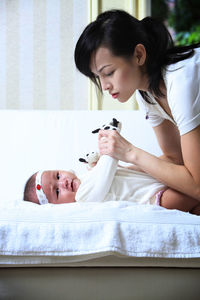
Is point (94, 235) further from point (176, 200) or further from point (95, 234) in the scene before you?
point (176, 200)

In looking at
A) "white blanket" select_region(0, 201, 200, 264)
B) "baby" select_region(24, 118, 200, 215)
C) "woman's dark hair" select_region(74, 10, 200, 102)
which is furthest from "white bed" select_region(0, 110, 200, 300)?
"woman's dark hair" select_region(74, 10, 200, 102)

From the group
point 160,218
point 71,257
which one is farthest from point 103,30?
point 71,257

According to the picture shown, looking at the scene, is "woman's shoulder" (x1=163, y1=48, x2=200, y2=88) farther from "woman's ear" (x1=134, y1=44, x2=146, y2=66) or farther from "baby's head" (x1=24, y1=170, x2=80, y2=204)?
"baby's head" (x1=24, y1=170, x2=80, y2=204)

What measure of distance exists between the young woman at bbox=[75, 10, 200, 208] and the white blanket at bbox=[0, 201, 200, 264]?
0.85 feet

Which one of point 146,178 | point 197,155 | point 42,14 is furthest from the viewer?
point 42,14

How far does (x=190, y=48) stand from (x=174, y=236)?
762 millimetres

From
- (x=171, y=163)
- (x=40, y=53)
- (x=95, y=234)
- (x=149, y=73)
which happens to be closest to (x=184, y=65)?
(x=149, y=73)

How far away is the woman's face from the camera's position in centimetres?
134

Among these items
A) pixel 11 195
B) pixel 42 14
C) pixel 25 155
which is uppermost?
pixel 42 14

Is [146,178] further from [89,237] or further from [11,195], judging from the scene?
[11,195]

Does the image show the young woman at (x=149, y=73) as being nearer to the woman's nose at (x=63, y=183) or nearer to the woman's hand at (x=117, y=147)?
the woman's hand at (x=117, y=147)

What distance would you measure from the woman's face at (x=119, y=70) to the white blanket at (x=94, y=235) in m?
0.51

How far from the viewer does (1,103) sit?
258cm

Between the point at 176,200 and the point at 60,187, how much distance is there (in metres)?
0.52
